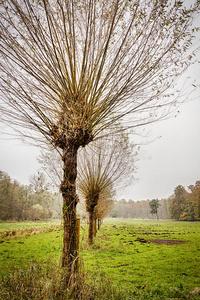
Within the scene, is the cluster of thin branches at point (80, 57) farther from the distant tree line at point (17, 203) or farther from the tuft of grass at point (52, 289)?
the distant tree line at point (17, 203)

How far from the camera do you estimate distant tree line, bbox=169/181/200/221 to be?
4871cm

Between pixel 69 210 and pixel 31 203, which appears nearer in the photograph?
pixel 69 210

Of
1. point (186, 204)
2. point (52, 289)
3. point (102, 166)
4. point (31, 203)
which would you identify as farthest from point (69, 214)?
point (186, 204)

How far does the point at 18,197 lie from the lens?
41.5m

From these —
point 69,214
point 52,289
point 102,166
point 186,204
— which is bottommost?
point 186,204

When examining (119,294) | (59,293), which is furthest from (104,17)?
(119,294)

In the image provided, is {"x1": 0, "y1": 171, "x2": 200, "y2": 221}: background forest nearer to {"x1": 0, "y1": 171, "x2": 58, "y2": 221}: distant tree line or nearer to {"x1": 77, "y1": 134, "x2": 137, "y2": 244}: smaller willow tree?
{"x1": 0, "y1": 171, "x2": 58, "y2": 221}: distant tree line

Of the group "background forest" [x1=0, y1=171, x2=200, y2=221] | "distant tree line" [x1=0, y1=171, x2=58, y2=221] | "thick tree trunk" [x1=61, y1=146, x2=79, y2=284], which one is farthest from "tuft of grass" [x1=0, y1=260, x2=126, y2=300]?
"distant tree line" [x1=0, y1=171, x2=58, y2=221]

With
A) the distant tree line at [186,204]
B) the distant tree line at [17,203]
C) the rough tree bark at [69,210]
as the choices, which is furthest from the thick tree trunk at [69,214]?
the distant tree line at [186,204]

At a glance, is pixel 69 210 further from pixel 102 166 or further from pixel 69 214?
pixel 102 166

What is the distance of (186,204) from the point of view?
54.2 metres

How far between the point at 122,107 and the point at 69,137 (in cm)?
150

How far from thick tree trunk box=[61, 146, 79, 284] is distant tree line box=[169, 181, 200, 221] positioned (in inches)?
2149

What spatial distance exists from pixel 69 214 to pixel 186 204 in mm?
61749
